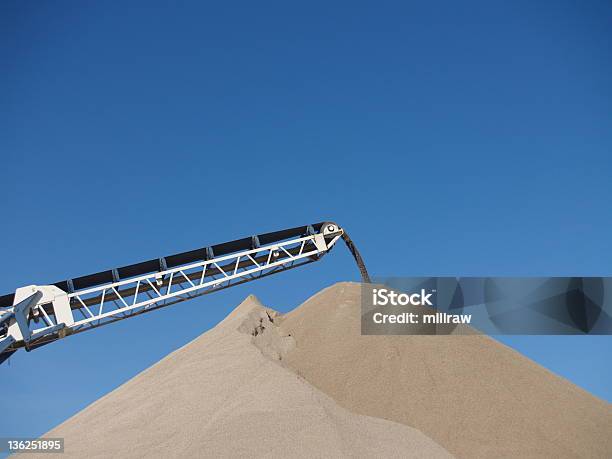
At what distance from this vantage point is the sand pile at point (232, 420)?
1566 centimetres

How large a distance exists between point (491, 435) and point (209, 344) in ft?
33.1

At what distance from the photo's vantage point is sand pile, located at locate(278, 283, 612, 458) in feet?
62.8

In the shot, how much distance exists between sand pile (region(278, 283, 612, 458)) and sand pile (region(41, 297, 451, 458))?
166 cm

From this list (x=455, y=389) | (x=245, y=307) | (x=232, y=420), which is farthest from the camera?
(x=245, y=307)

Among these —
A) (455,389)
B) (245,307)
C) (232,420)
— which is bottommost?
(232,420)

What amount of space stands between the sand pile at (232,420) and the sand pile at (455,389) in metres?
1.66

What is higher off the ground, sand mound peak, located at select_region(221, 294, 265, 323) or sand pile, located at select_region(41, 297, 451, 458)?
sand mound peak, located at select_region(221, 294, 265, 323)

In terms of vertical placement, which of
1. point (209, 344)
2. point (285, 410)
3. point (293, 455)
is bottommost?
point (293, 455)

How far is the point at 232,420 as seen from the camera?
54.3 feet

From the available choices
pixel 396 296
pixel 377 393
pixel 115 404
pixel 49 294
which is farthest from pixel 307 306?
pixel 49 294

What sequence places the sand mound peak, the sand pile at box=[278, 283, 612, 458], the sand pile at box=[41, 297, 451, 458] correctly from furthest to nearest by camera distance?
the sand mound peak < the sand pile at box=[278, 283, 612, 458] < the sand pile at box=[41, 297, 451, 458]

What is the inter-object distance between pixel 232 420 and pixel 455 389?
26.5 feet

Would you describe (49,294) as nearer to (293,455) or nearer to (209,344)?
(209,344)

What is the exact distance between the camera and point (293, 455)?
49.4 ft
